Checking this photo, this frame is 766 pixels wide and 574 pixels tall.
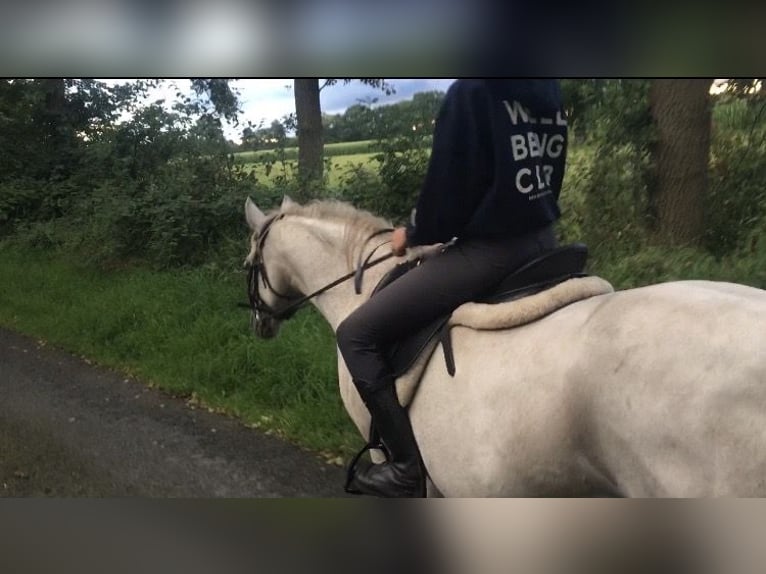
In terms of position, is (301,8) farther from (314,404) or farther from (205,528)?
(205,528)

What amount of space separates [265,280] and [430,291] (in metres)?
0.63

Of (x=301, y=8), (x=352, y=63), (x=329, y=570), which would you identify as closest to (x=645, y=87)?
(x=352, y=63)

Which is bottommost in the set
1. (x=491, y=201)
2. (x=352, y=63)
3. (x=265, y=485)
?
(x=265, y=485)

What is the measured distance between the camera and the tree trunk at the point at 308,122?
195 cm

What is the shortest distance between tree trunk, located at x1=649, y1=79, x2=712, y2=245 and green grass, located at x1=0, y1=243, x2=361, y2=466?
107cm

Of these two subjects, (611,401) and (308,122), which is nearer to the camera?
(611,401)

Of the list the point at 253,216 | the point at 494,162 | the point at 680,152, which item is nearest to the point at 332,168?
the point at 253,216

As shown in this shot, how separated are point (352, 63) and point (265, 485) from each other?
4.31ft

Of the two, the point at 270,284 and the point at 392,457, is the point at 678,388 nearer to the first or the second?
the point at 392,457

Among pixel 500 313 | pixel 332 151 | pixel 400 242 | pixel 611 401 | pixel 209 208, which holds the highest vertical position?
pixel 332 151

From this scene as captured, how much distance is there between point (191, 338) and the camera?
81.7 inches

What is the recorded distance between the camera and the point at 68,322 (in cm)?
215

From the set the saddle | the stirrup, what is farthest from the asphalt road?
the saddle

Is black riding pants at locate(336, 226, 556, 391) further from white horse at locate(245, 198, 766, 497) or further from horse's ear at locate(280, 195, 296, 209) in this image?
horse's ear at locate(280, 195, 296, 209)
